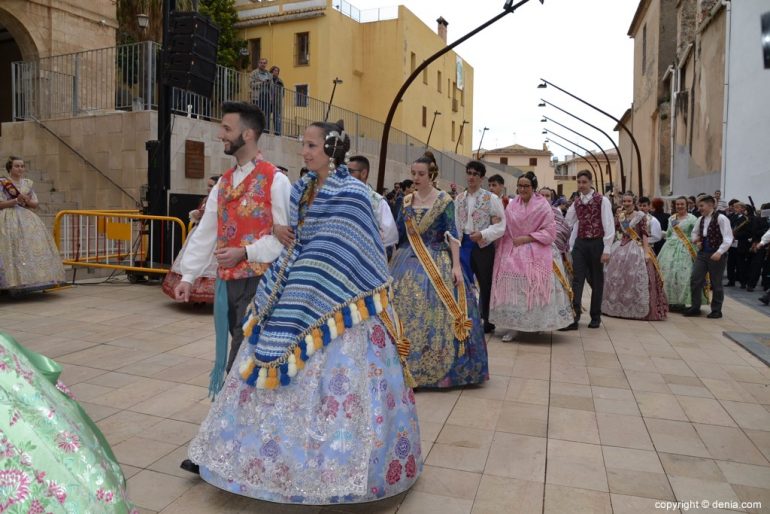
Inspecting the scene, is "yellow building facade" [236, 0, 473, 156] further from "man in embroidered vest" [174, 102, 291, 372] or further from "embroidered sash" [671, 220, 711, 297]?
"man in embroidered vest" [174, 102, 291, 372]

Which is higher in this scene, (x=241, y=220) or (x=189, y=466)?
(x=241, y=220)

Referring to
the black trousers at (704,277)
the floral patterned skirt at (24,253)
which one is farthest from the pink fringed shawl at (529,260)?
the floral patterned skirt at (24,253)

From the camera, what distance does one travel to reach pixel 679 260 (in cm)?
984

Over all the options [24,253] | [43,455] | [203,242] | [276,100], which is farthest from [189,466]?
[276,100]

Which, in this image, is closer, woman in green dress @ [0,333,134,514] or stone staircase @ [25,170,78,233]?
woman in green dress @ [0,333,134,514]

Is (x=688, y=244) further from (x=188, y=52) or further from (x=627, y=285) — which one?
(x=188, y=52)

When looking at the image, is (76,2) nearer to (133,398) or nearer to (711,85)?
(133,398)

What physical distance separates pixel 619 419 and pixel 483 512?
1851 mm

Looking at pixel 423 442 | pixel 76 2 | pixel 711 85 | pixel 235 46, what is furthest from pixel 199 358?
pixel 235 46

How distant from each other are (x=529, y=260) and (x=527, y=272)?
0.13m

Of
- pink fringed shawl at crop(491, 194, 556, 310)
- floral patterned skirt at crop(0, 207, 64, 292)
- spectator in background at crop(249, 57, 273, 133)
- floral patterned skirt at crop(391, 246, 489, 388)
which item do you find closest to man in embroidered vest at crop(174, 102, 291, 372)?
floral patterned skirt at crop(391, 246, 489, 388)

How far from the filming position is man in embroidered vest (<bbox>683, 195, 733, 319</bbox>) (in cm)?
909

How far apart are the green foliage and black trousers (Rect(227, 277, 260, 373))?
2924 cm

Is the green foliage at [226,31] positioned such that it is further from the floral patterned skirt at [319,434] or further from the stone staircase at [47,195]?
the floral patterned skirt at [319,434]
